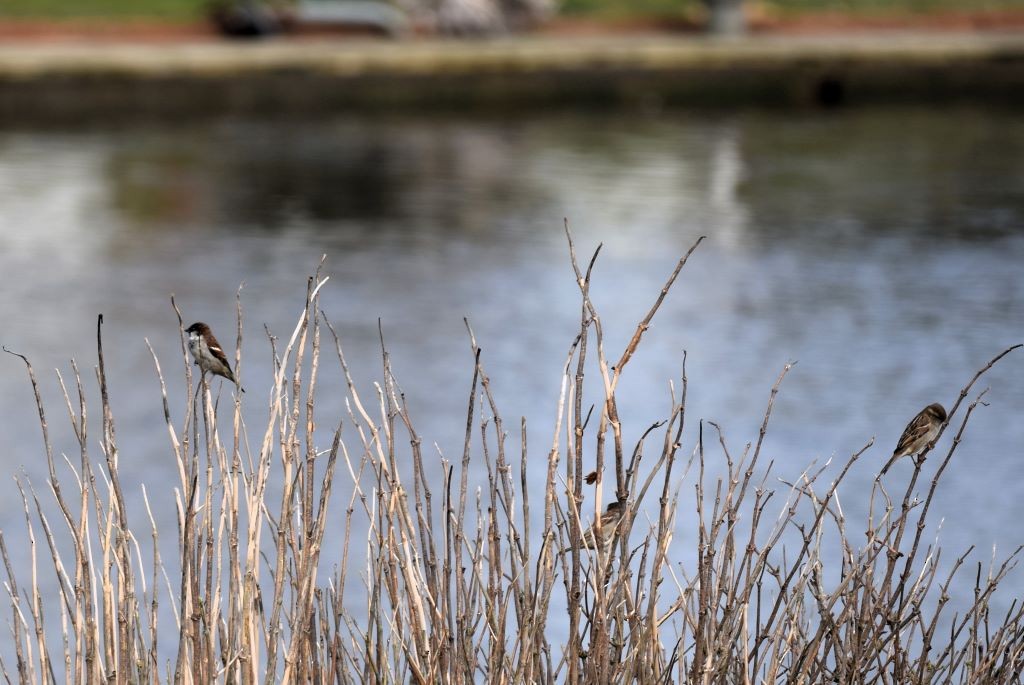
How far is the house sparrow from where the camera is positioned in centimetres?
277

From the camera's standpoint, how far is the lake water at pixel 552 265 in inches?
289

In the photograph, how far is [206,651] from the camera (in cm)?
294

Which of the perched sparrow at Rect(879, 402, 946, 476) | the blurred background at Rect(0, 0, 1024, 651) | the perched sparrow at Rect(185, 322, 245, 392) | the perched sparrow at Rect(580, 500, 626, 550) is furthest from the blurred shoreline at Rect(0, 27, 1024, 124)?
the perched sparrow at Rect(580, 500, 626, 550)

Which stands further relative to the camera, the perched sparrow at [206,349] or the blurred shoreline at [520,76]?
the blurred shoreline at [520,76]

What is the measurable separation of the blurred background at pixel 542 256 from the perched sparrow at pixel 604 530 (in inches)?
46.6

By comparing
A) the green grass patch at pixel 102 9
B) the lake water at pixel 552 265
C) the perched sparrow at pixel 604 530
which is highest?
the perched sparrow at pixel 604 530

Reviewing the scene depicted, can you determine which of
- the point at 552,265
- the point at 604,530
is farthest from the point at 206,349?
the point at 552,265

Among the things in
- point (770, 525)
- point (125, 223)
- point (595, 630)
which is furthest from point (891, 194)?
point (595, 630)

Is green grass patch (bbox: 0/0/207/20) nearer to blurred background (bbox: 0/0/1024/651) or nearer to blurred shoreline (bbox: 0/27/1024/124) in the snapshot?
blurred background (bbox: 0/0/1024/651)

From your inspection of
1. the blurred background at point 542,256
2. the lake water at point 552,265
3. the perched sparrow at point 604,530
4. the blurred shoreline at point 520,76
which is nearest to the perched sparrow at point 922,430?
the perched sparrow at point 604,530

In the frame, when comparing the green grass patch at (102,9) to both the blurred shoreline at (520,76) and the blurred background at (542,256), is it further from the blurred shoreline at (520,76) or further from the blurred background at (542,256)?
the blurred shoreline at (520,76)

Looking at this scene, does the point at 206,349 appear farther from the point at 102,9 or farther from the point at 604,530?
the point at 102,9

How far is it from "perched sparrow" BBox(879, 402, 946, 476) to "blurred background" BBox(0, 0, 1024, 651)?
3.70ft

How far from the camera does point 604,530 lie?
321 centimetres
